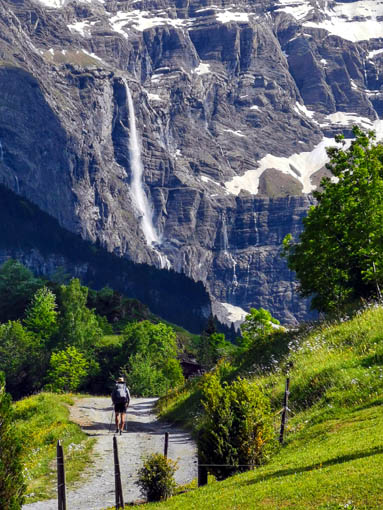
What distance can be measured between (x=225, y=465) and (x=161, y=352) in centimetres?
8508

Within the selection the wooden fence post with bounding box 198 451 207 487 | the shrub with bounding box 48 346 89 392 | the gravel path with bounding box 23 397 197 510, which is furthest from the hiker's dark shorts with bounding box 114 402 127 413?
the shrub with bounding box 48 346 89 392

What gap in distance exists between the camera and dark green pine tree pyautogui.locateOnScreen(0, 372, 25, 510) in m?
15.4

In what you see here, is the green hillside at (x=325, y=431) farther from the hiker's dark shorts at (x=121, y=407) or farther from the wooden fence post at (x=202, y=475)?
the hiker's dark shorts at (x=121, y=407)

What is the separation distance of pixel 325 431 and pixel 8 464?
1175 centimetres

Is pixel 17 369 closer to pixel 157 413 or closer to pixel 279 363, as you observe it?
pixel 157 413

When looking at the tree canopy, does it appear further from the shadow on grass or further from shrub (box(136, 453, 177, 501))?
the shadow on grass

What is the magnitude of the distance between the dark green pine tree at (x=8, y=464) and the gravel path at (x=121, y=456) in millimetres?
6742

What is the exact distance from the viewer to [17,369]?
104375 mm

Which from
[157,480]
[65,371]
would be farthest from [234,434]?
[65,371]

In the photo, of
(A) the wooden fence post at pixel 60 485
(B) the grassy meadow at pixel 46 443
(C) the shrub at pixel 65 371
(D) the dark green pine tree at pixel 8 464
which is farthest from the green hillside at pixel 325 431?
(C) the shrub at pixel 65 371

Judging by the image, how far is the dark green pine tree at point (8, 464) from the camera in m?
15.4

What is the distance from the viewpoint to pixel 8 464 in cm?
1580

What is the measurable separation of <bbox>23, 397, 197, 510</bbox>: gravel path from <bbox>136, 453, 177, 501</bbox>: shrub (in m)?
1.44

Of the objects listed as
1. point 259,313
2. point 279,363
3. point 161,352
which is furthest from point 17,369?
point 279,363
